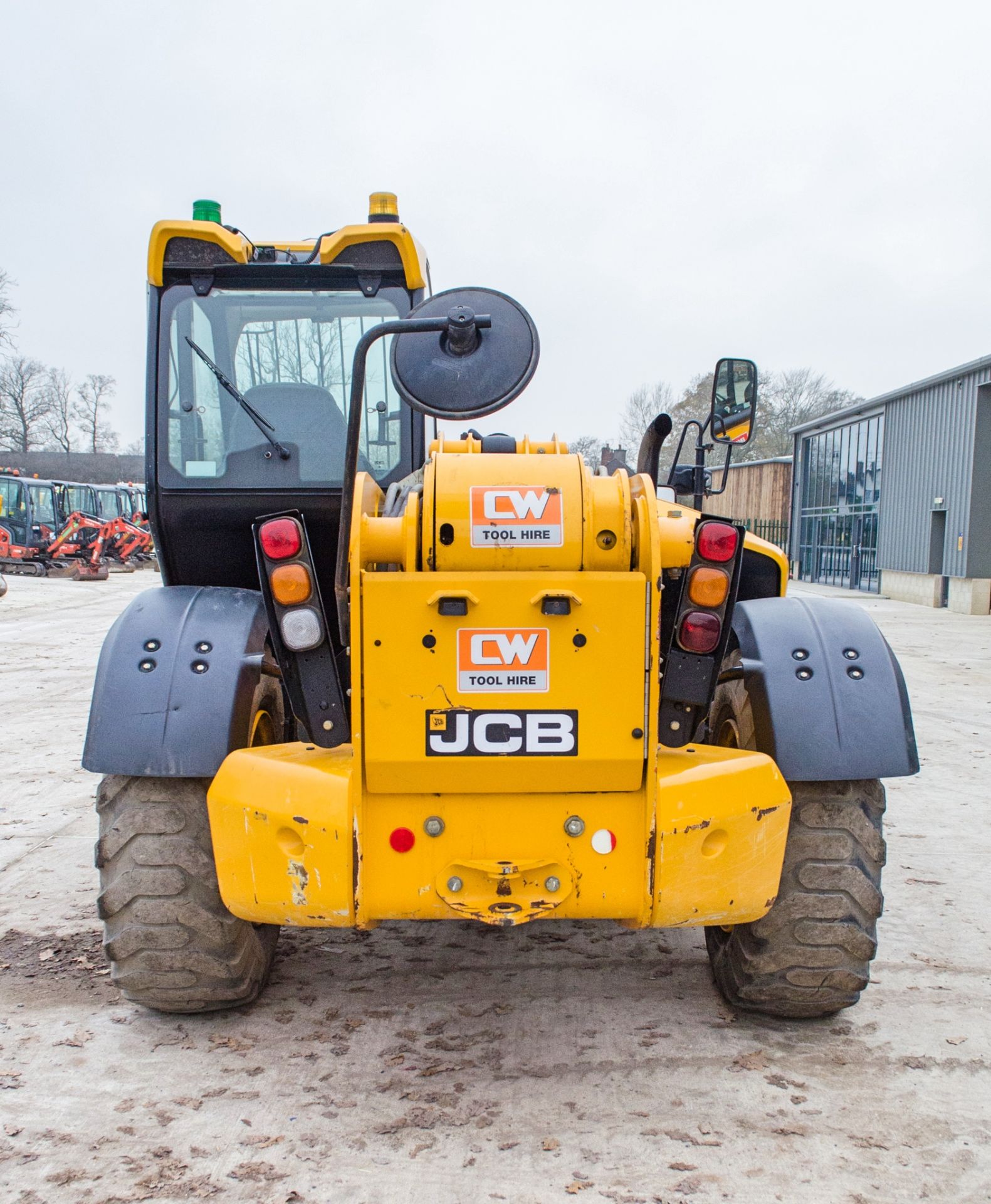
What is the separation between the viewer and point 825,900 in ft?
10.2

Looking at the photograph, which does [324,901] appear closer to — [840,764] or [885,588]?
[840,764]

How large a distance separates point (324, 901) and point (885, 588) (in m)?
25.2

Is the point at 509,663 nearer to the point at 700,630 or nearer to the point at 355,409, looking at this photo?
the point at 700,630

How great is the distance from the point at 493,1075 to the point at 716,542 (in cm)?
163

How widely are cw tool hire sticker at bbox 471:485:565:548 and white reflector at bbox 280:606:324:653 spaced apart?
0.53 meters

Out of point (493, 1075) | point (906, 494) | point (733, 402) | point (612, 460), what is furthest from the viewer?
point (906, 494)

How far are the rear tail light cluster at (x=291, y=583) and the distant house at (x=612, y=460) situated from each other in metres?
1.23

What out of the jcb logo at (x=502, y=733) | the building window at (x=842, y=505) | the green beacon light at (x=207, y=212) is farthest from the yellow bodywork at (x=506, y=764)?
the building window at (x=842, y=505)

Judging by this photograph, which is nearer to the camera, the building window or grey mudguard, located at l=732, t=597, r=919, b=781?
grey mudguard, located at l=732, t=597, r=919, b=781

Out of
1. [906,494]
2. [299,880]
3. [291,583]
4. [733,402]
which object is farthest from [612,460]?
[906,494]

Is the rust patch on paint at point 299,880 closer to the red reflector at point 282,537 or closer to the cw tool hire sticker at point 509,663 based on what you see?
the cw tool hire sticker at point 509,663

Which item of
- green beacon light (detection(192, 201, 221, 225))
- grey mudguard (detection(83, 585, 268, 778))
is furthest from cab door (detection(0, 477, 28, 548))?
grey mudguard (detection(83, 585, 268, 778))

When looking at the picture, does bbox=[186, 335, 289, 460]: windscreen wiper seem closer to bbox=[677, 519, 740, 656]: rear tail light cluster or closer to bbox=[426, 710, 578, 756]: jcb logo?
bbox=[426, 710, 578, 756]: jcb logo

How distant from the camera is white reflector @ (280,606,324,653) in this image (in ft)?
9.81
